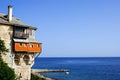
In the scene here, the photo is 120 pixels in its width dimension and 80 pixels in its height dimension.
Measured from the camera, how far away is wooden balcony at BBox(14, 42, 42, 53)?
34.5m

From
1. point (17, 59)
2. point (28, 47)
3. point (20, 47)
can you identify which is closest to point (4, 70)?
point (17, 59)

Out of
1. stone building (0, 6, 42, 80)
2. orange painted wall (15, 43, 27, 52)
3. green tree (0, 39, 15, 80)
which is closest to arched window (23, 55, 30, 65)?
stone building (0, 6, 42, 80)

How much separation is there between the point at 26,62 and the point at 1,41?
502 centimetres

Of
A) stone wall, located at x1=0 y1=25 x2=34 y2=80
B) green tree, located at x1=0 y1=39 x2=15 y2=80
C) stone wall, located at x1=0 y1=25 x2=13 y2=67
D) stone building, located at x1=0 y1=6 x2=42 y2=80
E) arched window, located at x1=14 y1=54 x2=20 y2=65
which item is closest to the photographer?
green tree, located at x1=0 y1=39 x2=15 y2=80

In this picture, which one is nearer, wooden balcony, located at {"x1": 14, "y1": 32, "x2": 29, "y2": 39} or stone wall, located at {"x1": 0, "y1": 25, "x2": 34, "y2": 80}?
stone wall, located at {"x1": 0, "y1": 25, "x2": 34, "y2": 80}

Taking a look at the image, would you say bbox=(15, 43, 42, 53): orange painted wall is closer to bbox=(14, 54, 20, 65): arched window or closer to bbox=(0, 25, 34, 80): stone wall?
bbox=(0, 25, 34, 80): stone wall

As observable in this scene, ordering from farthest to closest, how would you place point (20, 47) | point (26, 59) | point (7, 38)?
point (26, 59)
point (20, 47)
point (7, 38)

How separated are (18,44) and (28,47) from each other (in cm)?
158

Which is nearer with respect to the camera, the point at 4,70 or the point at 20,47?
the point at 4,70

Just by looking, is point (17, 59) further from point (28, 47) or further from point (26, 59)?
point (28, 47)

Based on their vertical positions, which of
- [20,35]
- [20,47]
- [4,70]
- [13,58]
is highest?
[20,35]

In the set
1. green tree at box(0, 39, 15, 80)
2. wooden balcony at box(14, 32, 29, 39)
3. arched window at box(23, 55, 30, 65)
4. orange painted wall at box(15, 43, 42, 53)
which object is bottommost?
green tree at box(0, 39, 15, 80)

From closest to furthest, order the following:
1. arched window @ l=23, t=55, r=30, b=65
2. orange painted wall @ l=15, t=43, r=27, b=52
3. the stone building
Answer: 1. the stone building
2. orange painted wall @ l=15, t=43, r=27, b=52
3. arched window @ l=23, t=55, r=30, b=65

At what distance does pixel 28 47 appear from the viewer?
3559cm
